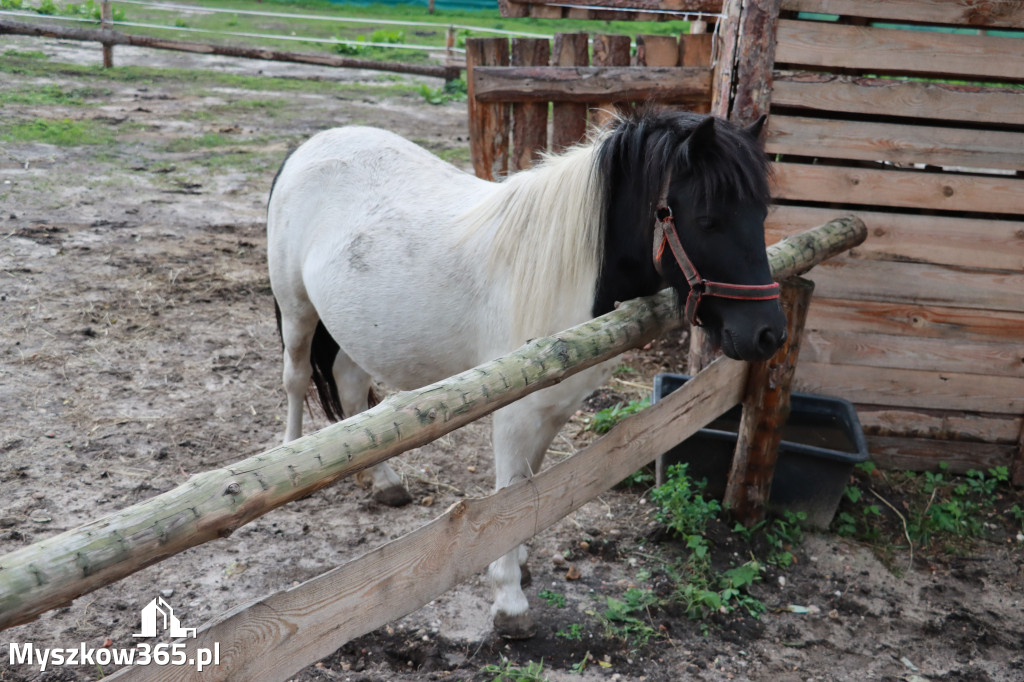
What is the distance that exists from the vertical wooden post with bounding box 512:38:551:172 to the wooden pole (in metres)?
2.39

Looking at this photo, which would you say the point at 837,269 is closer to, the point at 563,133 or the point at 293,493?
the point at 563,133

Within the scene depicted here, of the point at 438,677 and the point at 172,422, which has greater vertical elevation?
the point at 172,422

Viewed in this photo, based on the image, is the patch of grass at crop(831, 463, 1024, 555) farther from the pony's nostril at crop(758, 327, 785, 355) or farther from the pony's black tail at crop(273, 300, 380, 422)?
the pony's black tail at crop(273, 300, 380, 422)

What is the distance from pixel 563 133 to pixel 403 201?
166cm

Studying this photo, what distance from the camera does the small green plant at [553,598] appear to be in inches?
123

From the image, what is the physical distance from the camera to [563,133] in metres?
4.56

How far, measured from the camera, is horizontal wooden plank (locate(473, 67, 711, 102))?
4.36 meters

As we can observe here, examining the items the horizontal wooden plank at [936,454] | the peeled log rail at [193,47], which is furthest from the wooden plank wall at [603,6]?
the peeled log rail at [193,47]

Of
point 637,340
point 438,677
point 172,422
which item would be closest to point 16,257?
point 172,422

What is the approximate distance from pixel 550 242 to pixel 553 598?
1.51m

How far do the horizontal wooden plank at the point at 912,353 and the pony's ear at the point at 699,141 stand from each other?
2.05 meters

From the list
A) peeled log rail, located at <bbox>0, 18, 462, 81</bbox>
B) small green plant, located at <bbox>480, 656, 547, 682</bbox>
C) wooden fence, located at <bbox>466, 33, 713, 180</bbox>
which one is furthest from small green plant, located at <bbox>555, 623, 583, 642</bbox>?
peeled log rail, located at <bbox>0, 18, 462, 81</bbox>

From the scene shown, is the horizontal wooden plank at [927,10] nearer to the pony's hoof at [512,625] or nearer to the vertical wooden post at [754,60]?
the vertical wooden post at [754,60]

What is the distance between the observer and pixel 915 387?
4.08 meters
